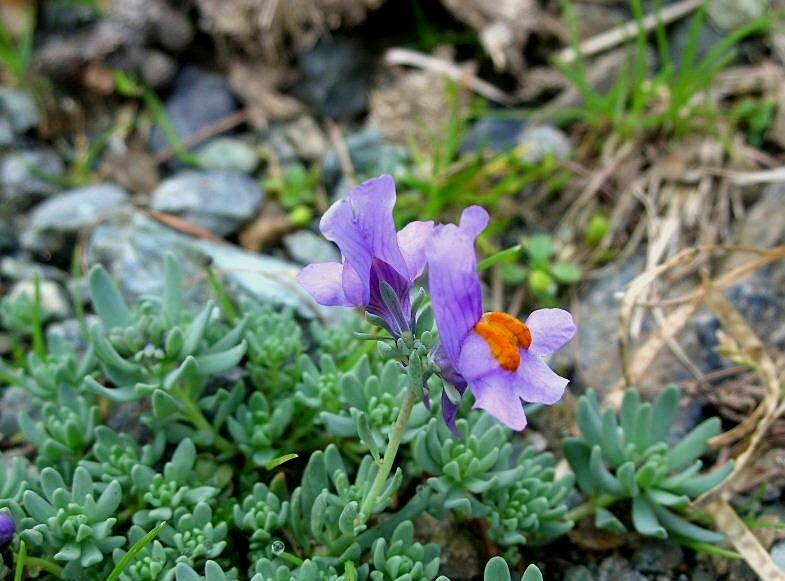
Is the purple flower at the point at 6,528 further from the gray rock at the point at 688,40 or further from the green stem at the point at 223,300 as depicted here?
the gray rock at the point at 688,40

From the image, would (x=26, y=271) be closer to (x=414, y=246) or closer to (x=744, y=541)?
(x=414, y=246)

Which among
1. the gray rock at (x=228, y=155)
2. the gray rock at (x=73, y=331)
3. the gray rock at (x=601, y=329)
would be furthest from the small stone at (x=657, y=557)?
the gray rock at (x=228, y=155)

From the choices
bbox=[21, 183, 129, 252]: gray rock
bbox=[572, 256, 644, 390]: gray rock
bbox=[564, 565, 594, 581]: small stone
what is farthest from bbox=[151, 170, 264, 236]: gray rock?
bbox=[564, 565, 594, 581]: small stone

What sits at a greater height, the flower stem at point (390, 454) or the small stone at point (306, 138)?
the flower stem at point (390, 454)

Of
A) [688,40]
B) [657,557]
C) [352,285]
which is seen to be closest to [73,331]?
[352,285]

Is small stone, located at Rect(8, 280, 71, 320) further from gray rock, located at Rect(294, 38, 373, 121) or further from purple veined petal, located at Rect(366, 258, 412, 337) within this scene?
purple veined petal, located at Rect(366, 258, 412, 337)

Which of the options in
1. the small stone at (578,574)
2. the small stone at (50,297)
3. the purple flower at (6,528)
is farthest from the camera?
the small stone at (50,297)
